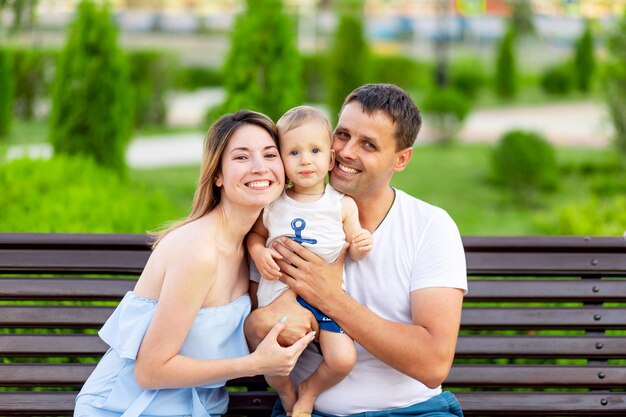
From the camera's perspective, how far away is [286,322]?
2.72m

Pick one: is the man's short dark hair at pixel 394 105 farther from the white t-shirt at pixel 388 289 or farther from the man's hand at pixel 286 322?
the man's hand at pixel 286 322

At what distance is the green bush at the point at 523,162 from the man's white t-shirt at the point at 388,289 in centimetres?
753

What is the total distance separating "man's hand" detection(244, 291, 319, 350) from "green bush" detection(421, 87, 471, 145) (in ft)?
38.4

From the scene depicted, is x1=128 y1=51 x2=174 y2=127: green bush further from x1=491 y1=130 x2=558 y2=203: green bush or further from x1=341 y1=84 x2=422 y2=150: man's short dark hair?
x1=341 y1=84 x2=422 y2=150: man's short dark hair

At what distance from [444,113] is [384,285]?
471 inches

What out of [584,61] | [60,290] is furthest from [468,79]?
[60,290]

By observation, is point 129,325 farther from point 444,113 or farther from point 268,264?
point 444,113

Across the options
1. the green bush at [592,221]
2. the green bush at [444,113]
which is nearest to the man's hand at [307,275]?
the green bush at [592,221]

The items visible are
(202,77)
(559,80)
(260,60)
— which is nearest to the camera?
(260,60)

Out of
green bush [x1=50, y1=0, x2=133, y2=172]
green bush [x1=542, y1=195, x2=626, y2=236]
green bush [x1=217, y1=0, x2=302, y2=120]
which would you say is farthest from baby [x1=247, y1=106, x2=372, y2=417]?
green bush [x1=50, y1=0, x2=133, y2=172]

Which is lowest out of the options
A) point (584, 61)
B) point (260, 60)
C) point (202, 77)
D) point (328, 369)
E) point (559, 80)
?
point (559, 80)

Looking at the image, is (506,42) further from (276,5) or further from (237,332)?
(237,332)

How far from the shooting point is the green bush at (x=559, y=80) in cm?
2408

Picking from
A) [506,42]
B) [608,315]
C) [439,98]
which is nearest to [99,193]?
[608,315]
